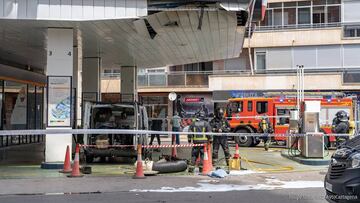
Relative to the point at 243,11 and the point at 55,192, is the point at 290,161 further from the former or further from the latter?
the point at 55,192

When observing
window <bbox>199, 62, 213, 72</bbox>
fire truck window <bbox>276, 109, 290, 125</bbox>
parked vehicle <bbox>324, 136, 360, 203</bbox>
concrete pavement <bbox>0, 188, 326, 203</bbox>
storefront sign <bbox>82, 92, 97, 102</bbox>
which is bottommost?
concrete pavement <bbox>0, 188, 326, 203</bbox>

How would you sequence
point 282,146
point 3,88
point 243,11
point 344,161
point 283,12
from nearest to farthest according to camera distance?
point 344,161
point 243,11
point 3,88
point 282,146
point 283,12

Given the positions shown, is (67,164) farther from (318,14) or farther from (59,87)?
(318,14)

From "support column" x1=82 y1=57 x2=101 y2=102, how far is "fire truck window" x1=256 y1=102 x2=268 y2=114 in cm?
857

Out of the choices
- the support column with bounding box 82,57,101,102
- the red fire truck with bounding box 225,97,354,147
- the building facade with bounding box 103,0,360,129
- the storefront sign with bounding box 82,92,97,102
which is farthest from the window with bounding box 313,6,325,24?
the storefront sign with bounding box 82,92,97,102

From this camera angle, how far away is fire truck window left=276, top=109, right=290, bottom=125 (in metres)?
26.4

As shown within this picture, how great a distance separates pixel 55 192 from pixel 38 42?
27.3ft

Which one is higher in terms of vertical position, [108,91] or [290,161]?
[108,91]

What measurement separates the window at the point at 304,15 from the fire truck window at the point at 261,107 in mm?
16789

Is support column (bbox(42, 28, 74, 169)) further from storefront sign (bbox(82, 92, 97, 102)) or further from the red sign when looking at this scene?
the red sign

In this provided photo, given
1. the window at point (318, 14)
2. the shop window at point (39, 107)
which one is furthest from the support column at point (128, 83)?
the window at point (318, 14)

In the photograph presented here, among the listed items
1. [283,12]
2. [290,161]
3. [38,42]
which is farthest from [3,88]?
[283,12]

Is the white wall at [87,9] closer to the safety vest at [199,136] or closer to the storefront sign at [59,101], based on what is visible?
the storefront sign at [59,101]

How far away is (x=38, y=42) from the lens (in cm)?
1816
